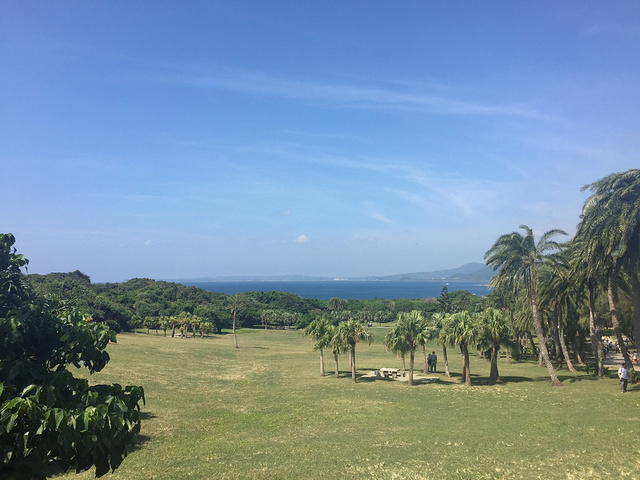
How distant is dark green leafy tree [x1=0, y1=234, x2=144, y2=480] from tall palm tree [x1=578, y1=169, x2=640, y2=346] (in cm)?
2858

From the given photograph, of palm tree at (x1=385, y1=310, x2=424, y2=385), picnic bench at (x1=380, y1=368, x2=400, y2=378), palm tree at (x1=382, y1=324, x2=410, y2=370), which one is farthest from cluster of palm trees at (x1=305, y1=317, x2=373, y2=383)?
picnic bench at (x1=380, y1=368, x2=400, y2=378)

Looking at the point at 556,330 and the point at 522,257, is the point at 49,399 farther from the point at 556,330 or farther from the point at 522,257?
the point at 556,330

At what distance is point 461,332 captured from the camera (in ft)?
114

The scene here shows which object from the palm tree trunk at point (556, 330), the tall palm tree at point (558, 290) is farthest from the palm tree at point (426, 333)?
the palm tree trunk at point (556, 330)

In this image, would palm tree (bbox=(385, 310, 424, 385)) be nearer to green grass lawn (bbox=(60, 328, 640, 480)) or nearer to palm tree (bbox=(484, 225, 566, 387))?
green grass lawn (bbox=(60, 328, 640, 480))

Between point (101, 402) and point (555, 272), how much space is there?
36564mm

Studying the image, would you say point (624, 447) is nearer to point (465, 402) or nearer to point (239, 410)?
point (465, 402)

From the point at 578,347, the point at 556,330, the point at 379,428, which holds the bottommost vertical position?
the point at 578,347

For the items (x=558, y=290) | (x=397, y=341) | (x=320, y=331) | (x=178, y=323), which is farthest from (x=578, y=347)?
(x=178, y=323)

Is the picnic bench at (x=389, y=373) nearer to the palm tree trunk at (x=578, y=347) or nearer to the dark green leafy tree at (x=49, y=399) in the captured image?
the palm tree trunk at (x=578, y=347)

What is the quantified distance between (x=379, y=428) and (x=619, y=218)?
63.4 ft

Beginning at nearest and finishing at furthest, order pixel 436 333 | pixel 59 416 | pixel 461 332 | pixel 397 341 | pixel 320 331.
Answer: pixel 59 416, pixel 461 332, pixel 397 341, pixel 436 333, pixel 320 331

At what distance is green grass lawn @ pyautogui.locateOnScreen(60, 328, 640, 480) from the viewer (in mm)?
15797

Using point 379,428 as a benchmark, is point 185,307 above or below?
above
